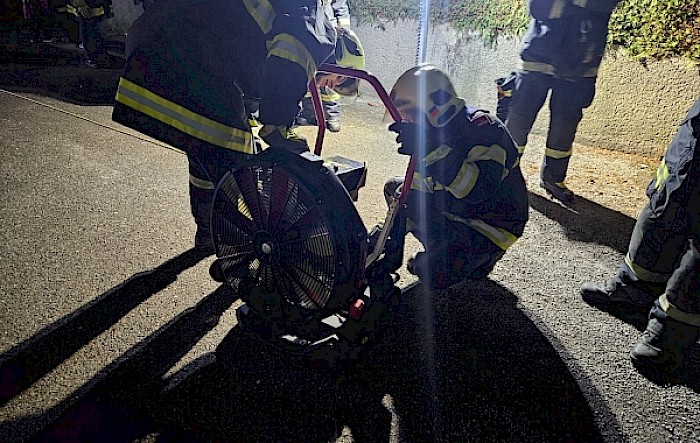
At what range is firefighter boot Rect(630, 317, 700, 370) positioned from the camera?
7.60 ft

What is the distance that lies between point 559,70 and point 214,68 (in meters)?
2.42

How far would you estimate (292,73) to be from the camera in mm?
2096

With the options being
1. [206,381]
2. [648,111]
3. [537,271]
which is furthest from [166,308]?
[648,111]

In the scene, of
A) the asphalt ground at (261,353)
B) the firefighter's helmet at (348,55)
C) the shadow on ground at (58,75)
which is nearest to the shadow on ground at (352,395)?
the asphalt ground at (261,353)

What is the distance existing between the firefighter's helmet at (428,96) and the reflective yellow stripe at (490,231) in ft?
1.77

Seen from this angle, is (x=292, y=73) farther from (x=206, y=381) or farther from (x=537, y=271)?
(x=537, y=271)

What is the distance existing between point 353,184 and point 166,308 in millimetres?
1041

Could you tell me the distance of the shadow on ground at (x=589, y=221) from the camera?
349cm

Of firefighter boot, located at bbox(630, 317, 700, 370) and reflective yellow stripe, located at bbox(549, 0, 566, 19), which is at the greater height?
reflective yellow stripe, located at bbox(549, 0, 566, 19)

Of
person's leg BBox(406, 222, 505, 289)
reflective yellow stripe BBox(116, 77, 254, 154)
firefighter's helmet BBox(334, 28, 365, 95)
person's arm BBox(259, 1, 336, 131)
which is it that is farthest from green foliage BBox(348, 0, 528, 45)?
reflective yellow stripe BBox(116, 77, 254, 154)

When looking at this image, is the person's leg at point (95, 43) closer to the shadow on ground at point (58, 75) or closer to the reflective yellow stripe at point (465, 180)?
the shadow on ground at point (58, 75)

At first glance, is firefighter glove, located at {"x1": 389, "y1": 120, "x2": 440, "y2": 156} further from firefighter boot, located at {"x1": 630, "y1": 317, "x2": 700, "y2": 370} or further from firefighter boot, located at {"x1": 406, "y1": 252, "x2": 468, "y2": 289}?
firefighter boot, located at {"x1": 630, "y1": 317, "x2": 700, "y2": 370}

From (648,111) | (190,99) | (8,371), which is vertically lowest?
(8,371)

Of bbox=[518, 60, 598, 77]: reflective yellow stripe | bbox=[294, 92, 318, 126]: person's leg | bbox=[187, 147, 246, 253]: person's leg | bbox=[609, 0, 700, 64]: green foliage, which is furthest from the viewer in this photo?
bbox=[294, 92, 318, 126]: person's leg
